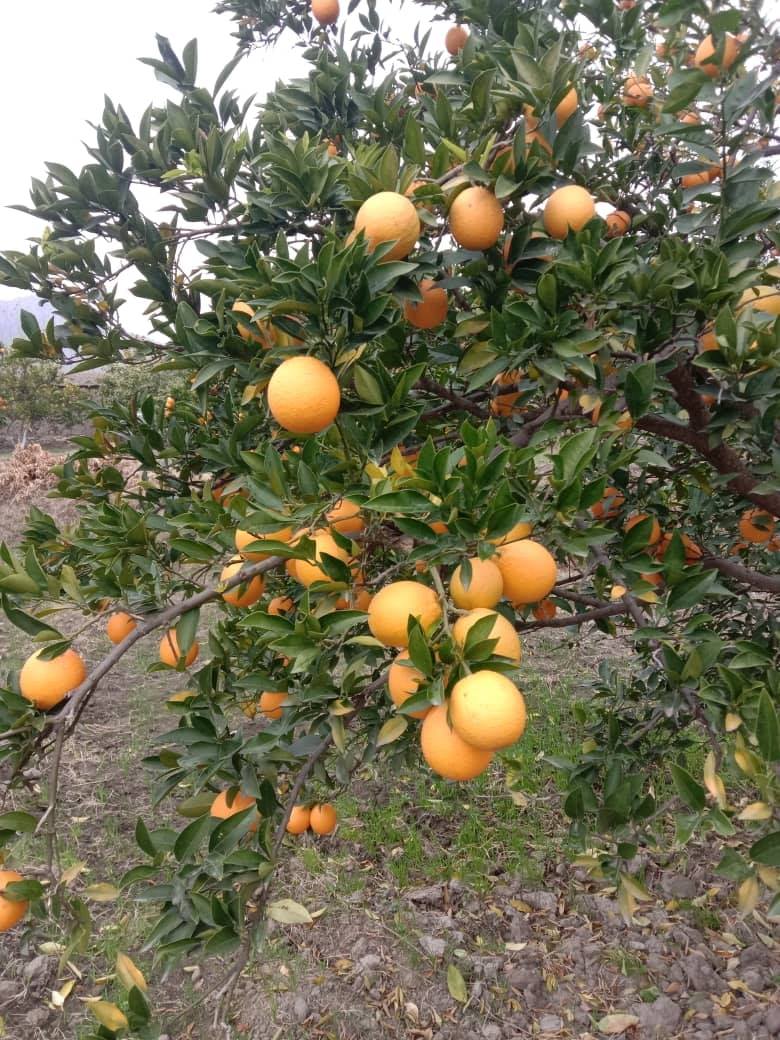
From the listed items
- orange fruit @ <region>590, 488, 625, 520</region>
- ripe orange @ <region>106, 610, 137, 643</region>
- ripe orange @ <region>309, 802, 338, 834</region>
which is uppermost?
orange fruit @ <region>590, 488, 625, 520</region>

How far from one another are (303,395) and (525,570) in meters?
0.41

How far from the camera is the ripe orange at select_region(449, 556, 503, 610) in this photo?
0.96 m

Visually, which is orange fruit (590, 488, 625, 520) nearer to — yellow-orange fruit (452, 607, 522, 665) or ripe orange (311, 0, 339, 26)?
yellow-orange fruit (452, 607, 522, 665)

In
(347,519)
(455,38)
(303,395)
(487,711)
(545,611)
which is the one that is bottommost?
(545,611)

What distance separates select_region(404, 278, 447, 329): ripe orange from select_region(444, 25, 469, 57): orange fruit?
4.72 feet

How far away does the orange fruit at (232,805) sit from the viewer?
4.20ft

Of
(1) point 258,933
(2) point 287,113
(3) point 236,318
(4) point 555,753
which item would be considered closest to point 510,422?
(3) point 236,318

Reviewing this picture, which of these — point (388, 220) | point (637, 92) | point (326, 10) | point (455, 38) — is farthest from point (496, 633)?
point (326, 10)

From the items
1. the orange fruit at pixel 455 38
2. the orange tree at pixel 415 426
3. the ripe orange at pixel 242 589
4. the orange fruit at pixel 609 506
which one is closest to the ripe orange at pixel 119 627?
the orange tree at pixel 415 426

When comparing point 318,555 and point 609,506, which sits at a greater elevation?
point 318,555

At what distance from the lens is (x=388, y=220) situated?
3.56 ft

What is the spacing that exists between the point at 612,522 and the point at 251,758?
2.98 feet

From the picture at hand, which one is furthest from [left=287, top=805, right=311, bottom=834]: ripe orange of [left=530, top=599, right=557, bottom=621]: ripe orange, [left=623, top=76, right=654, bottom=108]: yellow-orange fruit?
[left=623, top=76, right=654, bottom=108]: yellow-orange fruit

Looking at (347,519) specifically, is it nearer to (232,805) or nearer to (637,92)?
(232,805)
